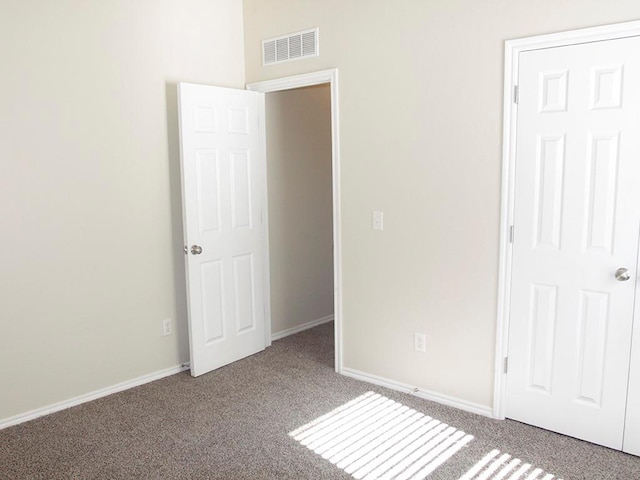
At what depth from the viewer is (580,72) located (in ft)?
8.38

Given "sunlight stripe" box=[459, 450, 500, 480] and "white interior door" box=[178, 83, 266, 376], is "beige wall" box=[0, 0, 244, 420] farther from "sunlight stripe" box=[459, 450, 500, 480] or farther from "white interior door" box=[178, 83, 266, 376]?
"sunlight stripe" box=[459, 450, 500, 480]

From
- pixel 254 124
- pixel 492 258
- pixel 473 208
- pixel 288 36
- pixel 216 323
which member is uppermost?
pixel 288 36

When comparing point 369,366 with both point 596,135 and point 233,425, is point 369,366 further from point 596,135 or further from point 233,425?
point 596,135

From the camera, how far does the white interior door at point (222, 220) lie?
3.58 meters

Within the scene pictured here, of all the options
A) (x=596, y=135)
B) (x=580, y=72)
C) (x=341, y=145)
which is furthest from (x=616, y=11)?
(x=341, y=145)

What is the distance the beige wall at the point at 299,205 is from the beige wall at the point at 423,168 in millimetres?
770

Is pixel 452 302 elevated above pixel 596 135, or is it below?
below

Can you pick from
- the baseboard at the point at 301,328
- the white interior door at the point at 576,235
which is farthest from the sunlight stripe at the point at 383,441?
the baseboard at the point at 301,328

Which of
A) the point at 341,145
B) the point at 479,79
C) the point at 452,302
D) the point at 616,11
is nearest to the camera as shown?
the point at 616,11

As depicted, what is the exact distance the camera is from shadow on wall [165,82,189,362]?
3648mm

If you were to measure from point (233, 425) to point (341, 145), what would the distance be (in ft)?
6.19

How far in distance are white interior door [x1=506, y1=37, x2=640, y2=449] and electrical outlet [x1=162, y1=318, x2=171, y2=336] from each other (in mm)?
2331

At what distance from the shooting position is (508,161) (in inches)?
111

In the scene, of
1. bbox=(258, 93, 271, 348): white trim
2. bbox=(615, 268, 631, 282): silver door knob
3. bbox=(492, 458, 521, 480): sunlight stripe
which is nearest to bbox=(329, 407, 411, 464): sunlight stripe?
bbox=(492, 458, 521, 480): sunlight stripe
